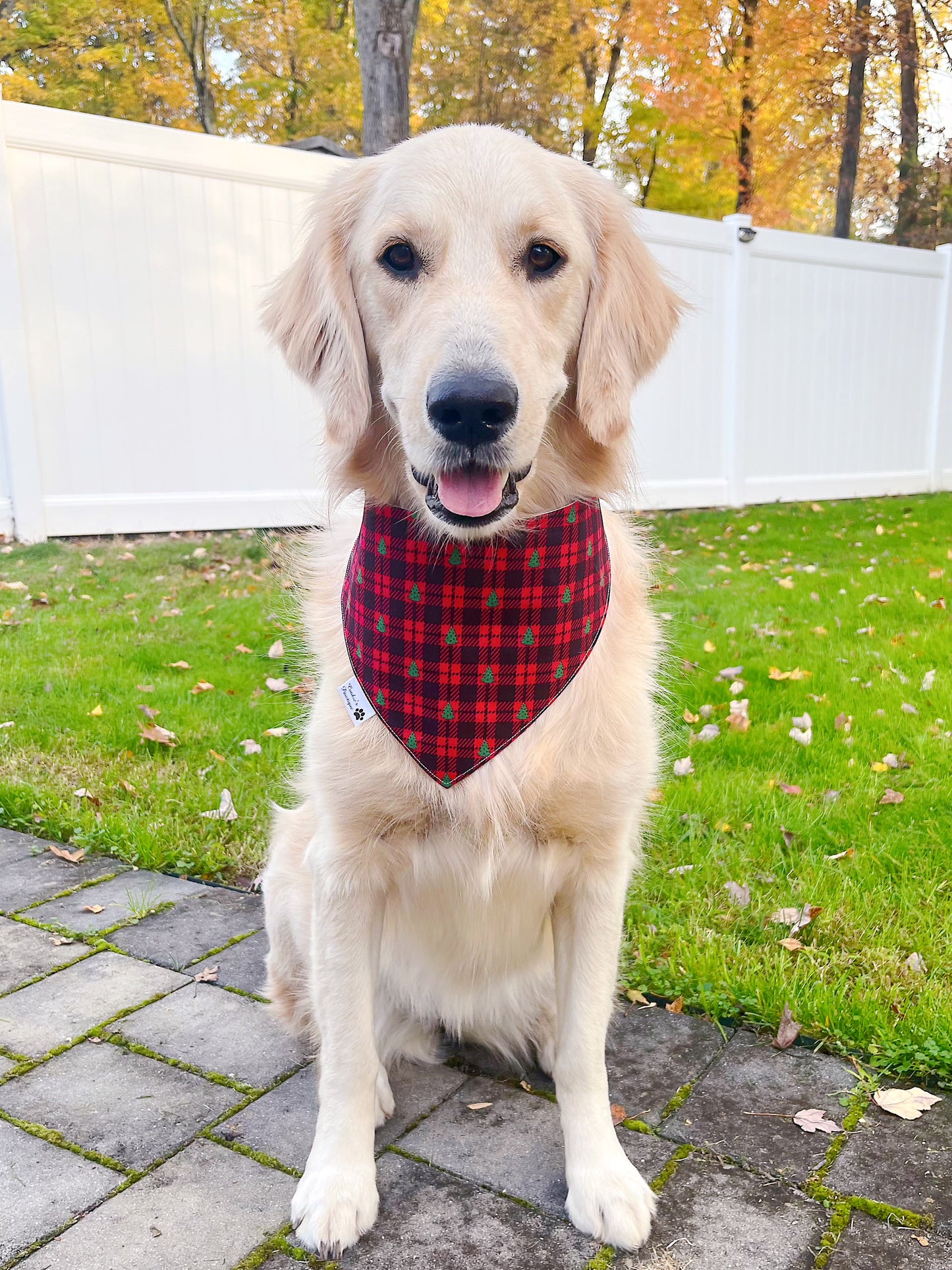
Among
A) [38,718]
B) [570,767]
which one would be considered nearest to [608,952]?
[570,767]

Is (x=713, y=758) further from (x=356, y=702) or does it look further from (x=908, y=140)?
(x=908, y=140)

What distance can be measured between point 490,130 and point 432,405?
642 millimetres

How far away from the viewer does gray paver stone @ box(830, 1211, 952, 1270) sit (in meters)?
1.55

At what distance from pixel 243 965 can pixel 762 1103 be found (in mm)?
1289

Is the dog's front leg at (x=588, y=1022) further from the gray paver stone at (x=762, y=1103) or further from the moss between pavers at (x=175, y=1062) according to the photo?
the moss between pavers at (x=175, y=1062)

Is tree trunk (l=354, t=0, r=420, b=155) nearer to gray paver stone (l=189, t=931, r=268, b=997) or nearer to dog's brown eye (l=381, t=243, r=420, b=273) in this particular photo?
dog's brown eye (l=381, t=243, r=420, b=273)

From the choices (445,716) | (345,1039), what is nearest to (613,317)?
(445,716)

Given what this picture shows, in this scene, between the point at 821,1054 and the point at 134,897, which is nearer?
the point at 821,1054

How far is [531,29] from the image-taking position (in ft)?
61.3

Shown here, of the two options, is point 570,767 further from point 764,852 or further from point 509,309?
point 764,852

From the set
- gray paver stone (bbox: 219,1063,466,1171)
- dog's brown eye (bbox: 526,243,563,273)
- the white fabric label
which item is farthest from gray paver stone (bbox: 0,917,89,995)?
dog's brown eye (bbox: 526,243,563,273)

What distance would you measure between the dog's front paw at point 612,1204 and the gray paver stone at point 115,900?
1.49 meters

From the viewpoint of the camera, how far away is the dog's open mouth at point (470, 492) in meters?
1.70

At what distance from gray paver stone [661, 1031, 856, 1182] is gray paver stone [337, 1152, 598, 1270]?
1.14ft
